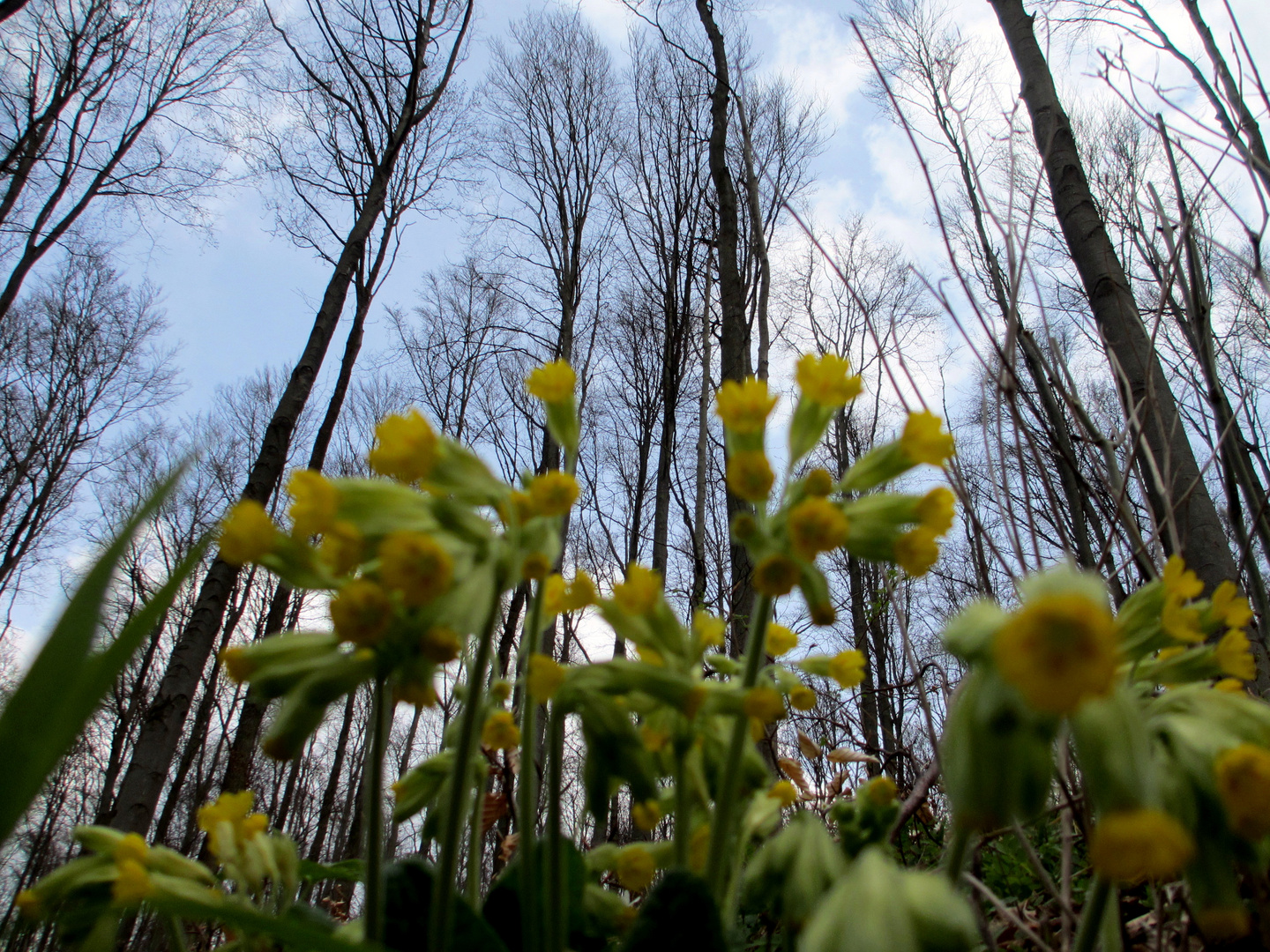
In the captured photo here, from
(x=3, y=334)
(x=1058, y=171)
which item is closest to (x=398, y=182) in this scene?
(x=1058, y=171)

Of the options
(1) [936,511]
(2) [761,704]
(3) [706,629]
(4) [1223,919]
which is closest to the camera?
(4) [1223,919]

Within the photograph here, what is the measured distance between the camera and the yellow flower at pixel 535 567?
510mm

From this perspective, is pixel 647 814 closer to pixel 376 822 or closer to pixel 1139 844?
pixel 376 822

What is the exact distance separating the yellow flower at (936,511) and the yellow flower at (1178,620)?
151mm

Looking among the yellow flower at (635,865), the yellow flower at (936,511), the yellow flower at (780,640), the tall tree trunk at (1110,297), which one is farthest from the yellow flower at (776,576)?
the tall tree trunk at (1110,297)

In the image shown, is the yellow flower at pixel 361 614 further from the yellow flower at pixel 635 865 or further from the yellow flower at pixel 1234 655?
the yellow flower at pixel 1234 655

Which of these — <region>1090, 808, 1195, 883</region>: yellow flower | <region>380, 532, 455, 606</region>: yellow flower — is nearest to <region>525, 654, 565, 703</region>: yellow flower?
<region>380, 532, 455, 606</region>: yellow flower

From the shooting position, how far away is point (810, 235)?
130 cm

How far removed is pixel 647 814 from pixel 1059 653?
411 mm

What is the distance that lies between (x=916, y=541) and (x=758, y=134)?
28.8ft

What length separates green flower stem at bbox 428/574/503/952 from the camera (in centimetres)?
43

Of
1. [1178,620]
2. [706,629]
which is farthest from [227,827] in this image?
[1178,620]

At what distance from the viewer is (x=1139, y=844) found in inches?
13.1

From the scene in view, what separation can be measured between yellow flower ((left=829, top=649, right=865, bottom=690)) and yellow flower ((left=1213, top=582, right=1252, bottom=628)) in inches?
11.7
